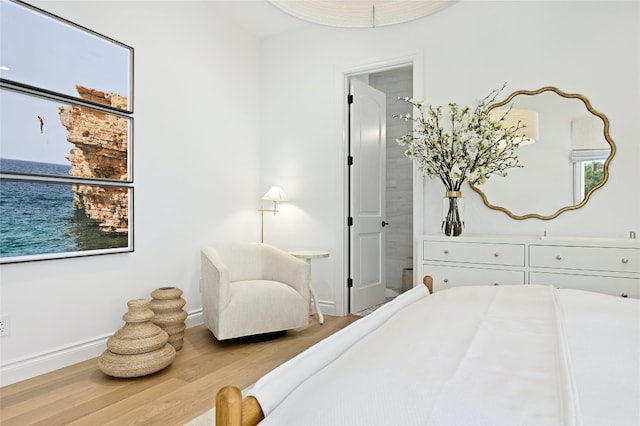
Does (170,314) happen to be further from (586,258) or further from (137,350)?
(586,258)

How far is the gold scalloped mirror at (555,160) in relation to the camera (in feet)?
10.1

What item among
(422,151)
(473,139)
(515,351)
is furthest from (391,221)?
(515,351)

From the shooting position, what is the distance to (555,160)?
3211mm

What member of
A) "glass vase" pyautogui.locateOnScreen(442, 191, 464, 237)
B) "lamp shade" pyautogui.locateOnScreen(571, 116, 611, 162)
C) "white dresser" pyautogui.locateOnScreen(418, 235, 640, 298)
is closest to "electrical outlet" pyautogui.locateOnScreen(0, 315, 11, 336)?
"white dresser" pyautogui.locateOnScreen(418, 235, 640, 298)

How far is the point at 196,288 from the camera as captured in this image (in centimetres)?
378

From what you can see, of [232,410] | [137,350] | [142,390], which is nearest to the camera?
[232,410]

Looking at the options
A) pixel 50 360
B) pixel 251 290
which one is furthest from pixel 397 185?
pixel 50 360

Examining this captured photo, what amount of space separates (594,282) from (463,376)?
2334 mm

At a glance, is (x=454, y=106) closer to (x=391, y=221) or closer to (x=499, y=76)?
(x=499, y=76)

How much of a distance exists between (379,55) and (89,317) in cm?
321

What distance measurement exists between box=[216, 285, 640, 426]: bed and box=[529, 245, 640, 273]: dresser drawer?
4.98 feet

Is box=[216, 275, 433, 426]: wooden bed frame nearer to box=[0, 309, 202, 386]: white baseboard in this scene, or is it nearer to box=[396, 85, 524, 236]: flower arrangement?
box=[0, 309, 202, 386]: white baseboard

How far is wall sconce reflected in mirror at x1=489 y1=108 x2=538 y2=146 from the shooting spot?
10.8 ft

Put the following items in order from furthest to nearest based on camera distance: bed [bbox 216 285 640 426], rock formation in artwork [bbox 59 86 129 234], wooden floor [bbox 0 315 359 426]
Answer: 1. rock formation in artwork [bbox 59 86 129 234]
2. wooden floor [bbox 0 315 359 426]
3. bed [bbox 216 285 640 426]
